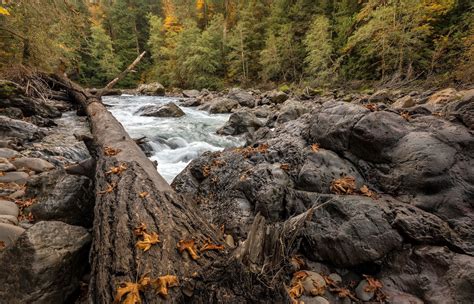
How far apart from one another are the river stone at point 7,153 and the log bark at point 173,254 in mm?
3804

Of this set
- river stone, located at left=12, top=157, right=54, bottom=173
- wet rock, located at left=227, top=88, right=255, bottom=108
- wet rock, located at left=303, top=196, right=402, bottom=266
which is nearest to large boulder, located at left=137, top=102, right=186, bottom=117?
wet rock, located at left=227, top=88, right=255, bottom=108

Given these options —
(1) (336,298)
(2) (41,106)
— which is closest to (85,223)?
(1) (336,298)

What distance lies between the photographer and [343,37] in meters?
22.0

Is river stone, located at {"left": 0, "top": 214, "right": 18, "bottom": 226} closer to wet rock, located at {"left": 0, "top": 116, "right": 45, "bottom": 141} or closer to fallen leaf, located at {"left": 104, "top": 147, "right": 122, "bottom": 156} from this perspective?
fallen leaf, located at {"left": 104, "top": 147, "right": 122, "bottom": 156}

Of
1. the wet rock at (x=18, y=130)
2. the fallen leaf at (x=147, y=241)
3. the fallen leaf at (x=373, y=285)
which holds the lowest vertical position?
the fallen leaf at (x=373, y=285)

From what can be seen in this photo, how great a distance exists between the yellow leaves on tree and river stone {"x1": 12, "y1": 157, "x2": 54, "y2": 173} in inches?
162

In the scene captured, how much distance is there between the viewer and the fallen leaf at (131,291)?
1511 mm

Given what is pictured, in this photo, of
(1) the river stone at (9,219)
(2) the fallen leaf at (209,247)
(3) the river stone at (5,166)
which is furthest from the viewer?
(3) the river stone at (5,166)

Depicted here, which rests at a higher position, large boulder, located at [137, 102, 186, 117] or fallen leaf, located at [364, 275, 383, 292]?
large boulder, located at [137, 102, 186, 117]

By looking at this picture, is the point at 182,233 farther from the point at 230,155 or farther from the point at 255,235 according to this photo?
the point at 230,155

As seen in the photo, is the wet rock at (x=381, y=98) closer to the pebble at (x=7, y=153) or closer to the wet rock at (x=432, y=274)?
the wet rock at (x=432, y=274)

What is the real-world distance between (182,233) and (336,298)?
5.68ft

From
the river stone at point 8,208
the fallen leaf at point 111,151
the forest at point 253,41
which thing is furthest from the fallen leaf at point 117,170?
the forest at point 253,41

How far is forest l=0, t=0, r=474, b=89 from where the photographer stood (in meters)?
8.30
